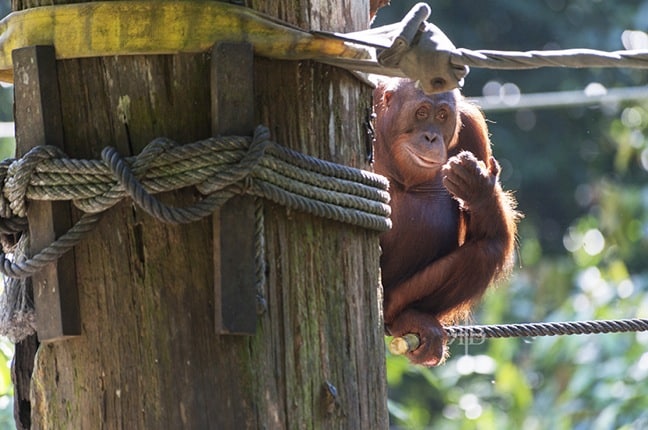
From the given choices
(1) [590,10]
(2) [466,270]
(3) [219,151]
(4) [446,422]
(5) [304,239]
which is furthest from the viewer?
(1) [590,10]

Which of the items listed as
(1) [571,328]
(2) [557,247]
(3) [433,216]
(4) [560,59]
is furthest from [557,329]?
(2) [557,247]

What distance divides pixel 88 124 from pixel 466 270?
203cm

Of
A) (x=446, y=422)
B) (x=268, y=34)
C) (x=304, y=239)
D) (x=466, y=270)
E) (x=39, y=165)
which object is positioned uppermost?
(x=268, y=34)

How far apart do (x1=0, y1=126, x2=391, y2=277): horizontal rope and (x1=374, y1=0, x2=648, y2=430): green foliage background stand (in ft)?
11.0

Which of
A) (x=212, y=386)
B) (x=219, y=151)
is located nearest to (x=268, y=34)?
(x=219, y=151)

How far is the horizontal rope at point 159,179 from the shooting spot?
6.29 feet

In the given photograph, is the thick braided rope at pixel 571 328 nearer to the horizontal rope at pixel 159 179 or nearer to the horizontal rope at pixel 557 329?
the horizontal rope at pixel 557 329

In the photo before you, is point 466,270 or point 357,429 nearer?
point 357,429

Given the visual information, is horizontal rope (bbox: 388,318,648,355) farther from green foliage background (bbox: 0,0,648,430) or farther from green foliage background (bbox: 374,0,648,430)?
green foliage background (bbox: 374,0,648,430)

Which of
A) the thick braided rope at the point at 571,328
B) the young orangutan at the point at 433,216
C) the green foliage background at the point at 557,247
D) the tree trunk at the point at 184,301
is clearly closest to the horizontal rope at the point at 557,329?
the thick braided rope at the point at 571,328

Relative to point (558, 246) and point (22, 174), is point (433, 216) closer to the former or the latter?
point (22, 174)

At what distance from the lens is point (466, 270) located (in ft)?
12.6

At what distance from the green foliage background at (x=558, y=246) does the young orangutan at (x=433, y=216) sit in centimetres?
139

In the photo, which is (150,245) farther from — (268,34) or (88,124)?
(268,34)
